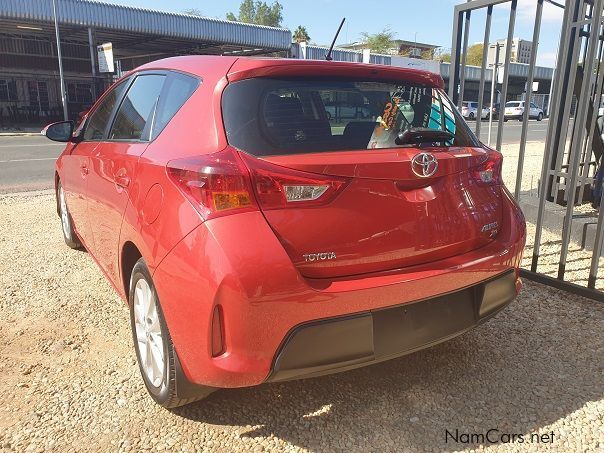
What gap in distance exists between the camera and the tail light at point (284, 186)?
1.89 meters

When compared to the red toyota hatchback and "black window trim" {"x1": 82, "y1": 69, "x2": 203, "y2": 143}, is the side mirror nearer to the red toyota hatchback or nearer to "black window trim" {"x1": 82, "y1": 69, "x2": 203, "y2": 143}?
"black window trim" {"x1": 82, "y1": 69, "x2": 203, "y2": 143}

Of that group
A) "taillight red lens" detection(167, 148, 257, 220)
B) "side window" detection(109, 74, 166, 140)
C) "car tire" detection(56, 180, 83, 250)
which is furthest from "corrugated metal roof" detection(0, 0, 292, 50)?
"taillight red lens" detection(167, 148, 257, 220)

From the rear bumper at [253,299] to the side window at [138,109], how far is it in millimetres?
976

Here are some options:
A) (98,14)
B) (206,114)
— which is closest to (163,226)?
(206,114)

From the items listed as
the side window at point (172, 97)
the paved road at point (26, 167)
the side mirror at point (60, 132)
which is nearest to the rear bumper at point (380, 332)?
the side window at point (172, 97)

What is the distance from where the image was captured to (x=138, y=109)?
2908 millimetres

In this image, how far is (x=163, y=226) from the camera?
6.80 feet

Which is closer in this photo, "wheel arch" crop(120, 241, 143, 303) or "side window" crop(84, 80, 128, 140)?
"wheel arch" crop(120, 241, 143, 303)

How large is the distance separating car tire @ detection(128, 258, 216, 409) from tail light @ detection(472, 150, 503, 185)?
5.20 feet

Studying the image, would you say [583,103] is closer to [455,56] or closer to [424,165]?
[455,56]

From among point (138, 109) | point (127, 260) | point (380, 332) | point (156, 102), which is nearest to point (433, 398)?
point (380, 332)

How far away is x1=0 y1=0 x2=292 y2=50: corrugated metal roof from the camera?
75.0ft

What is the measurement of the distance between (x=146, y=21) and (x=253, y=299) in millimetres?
27615

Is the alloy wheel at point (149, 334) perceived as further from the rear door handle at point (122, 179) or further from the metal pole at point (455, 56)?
the metal pole at point (455, 56)
